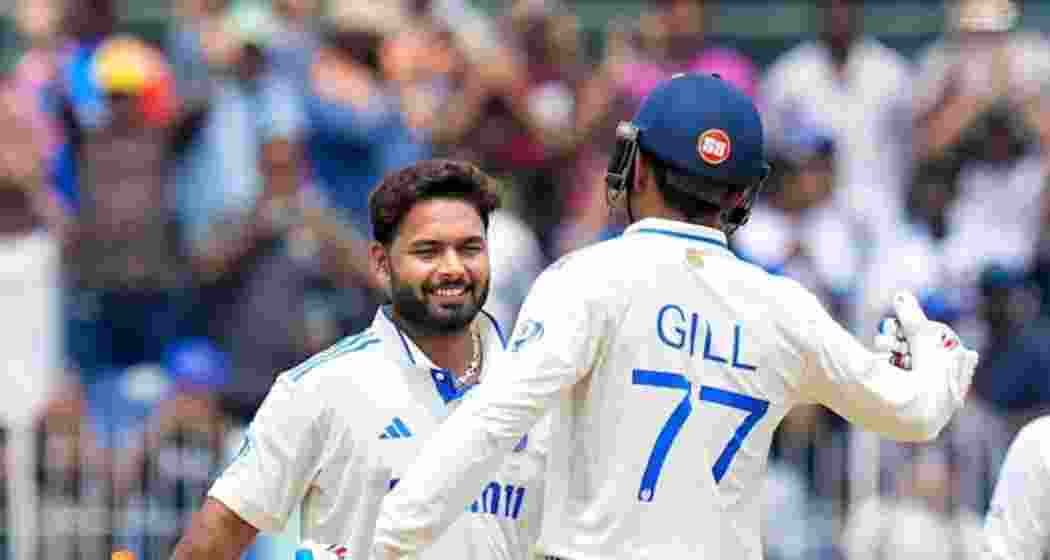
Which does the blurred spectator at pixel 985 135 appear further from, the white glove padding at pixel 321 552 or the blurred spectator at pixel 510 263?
the white glove padding at pixel 321 552

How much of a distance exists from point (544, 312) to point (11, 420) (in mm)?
6849

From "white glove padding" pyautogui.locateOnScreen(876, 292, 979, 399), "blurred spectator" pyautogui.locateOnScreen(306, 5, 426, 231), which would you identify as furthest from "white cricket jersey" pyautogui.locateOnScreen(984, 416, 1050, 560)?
"blurred spectator" pyautogui.locateOnScreen(306, 5, 426, 231)

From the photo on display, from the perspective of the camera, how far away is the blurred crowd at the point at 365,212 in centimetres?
1288

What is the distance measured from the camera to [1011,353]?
1281cm

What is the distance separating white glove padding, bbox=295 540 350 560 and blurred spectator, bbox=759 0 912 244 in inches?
253

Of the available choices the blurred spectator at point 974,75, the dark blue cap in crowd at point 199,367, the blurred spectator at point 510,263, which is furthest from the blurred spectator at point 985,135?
the dark blue cap in crowd at point 199,367

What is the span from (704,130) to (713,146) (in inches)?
1.8

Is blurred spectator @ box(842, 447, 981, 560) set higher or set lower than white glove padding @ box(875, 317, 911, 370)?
lower

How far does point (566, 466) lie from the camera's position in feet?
22.2

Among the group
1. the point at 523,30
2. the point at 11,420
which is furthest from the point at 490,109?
the point at 11,420

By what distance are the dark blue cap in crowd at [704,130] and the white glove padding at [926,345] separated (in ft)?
1.69

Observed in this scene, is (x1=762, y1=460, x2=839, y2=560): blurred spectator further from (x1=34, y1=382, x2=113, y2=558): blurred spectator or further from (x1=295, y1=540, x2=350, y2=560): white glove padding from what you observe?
(x1=295, y1=540, x2=350, y2=560): white glove padding

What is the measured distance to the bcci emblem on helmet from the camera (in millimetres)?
6734

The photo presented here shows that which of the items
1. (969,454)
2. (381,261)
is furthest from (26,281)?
(381,261)
